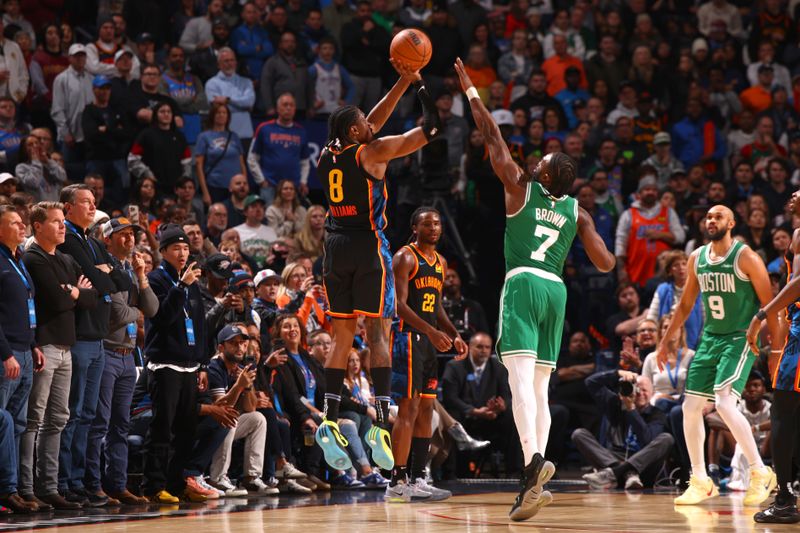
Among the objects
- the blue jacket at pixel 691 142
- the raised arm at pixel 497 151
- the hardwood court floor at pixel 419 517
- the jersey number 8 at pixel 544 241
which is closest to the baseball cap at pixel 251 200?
the hardwood court floor at pixel 419 517

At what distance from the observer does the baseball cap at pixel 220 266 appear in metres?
10.8

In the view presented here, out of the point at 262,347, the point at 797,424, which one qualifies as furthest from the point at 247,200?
the point at 797,424

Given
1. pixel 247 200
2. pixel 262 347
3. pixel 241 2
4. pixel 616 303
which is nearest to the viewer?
pixel 262 347

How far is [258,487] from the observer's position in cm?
1044

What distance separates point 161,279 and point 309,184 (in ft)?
20.4

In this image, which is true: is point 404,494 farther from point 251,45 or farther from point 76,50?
point 251,45

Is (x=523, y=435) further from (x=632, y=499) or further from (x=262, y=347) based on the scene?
(x=262, y=347)

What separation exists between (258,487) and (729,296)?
4499 millimetres

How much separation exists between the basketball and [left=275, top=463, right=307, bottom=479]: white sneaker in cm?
439

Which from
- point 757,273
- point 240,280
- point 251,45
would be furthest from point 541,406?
point 251,45

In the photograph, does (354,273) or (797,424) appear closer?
(797,424)

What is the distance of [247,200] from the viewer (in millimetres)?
13828

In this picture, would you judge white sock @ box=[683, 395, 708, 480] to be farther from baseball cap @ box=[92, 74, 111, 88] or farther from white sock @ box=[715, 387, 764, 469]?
baseball cap @ box=[92, 74, 111, 88]

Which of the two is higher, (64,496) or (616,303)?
(616,303)
